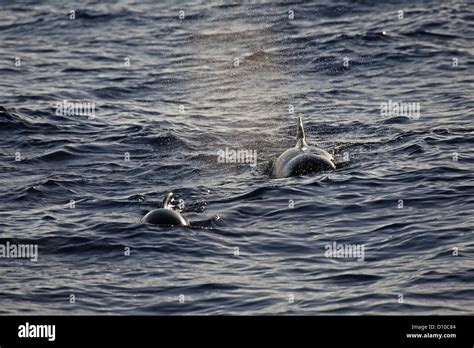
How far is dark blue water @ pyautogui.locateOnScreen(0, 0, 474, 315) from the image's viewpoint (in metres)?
15.9

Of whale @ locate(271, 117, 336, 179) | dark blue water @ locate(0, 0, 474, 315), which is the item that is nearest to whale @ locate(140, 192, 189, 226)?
dark blue water @ locate(0, 0, 474, 315)

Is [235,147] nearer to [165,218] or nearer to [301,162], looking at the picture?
[301,162]

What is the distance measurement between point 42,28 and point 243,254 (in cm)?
2279

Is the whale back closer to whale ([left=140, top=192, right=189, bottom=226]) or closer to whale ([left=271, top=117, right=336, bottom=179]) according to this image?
whale ([left=140, top=192, right=189, bottom=226])

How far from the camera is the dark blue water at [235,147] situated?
1586 cm

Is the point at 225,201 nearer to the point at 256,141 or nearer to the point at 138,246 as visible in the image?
the point at 138,246

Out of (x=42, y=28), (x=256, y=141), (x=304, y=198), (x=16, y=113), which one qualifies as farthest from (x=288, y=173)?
(x=42, y=28)

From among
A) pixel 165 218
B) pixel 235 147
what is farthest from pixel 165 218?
pixel 235 147

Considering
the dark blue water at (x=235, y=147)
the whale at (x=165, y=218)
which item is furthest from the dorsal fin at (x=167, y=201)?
the dark blue water at (x=235, y=147)

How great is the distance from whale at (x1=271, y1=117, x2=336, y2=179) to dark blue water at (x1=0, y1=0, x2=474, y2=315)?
0.92 ft

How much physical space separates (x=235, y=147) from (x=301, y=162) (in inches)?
132

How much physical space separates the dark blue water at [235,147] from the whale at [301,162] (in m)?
0.28

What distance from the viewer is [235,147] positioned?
80.5ft

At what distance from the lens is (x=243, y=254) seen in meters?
17.2
